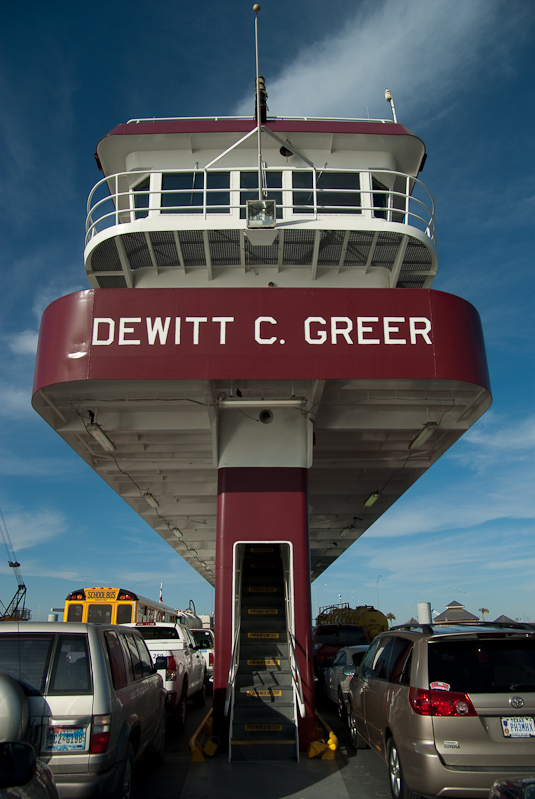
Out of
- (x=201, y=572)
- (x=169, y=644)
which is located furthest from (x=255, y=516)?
(x=201, y=572)

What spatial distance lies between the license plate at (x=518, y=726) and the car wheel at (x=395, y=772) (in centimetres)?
114

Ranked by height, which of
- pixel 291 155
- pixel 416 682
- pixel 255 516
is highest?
pixel 291 155

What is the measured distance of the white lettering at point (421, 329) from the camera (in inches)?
357

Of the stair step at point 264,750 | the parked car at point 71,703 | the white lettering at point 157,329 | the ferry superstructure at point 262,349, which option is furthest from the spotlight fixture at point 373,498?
the parked car at point 71,703

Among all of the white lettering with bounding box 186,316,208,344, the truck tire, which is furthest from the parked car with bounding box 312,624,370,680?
the truck tire

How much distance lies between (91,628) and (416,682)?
2.94 metres

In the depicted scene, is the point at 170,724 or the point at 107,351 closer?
the point at 107,351

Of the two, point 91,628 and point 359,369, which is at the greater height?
point 359,369

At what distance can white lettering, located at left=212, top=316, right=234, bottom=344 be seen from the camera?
896 cm

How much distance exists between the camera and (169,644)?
1155cm

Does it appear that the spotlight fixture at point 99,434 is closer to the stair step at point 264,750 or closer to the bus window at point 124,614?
the stair step at point 264,750

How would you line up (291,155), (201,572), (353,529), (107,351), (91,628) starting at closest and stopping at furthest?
1. (91,628)
2. (107,351)
3. (291,155)
4. (353,529)
5. (201,572)

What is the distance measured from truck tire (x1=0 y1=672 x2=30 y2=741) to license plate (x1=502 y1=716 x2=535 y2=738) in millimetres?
3789

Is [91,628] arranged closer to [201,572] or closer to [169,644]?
[169,644]
